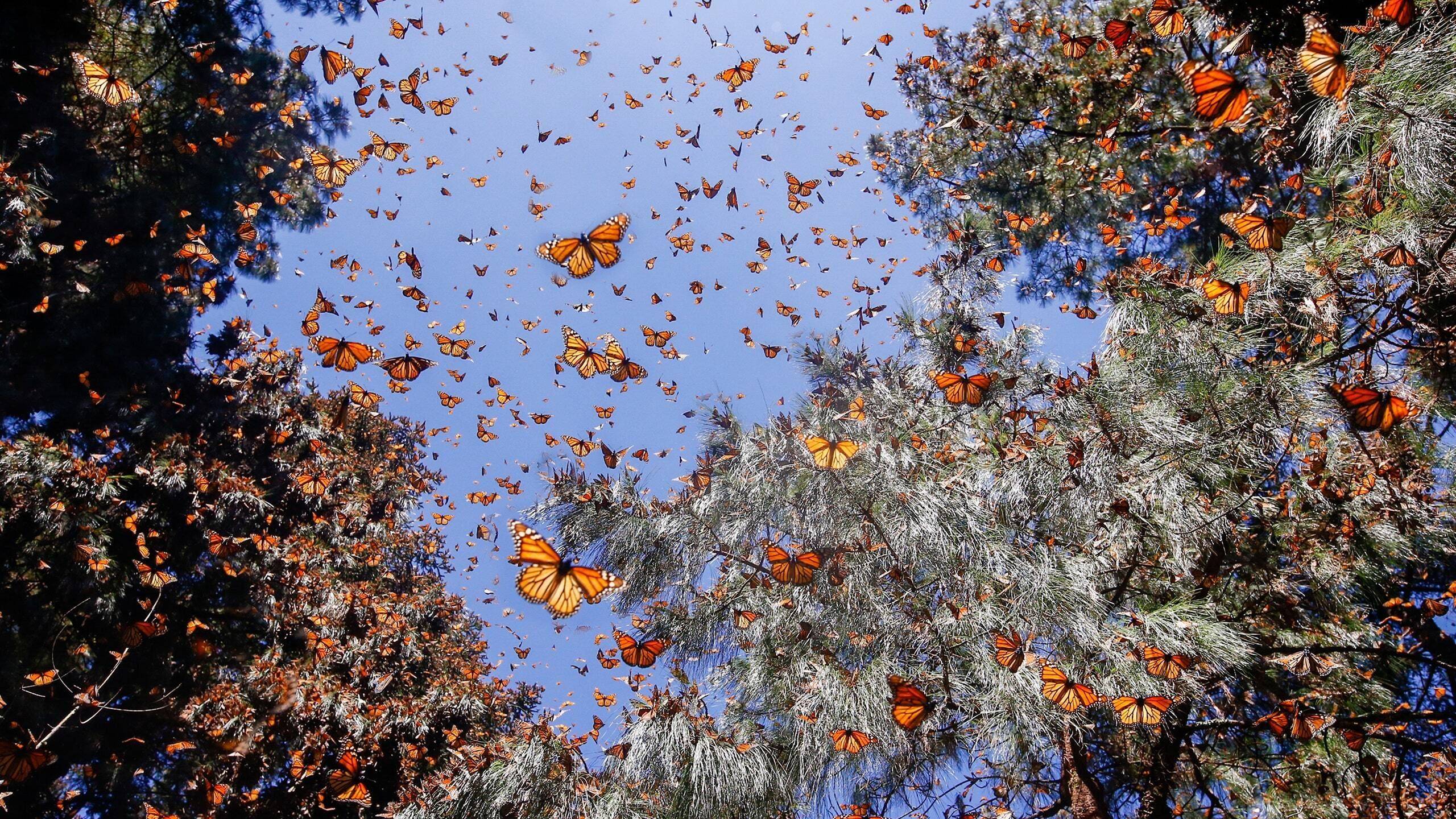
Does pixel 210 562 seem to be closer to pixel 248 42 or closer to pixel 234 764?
pixel 234 764

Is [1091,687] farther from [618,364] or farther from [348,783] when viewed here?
[348,783]

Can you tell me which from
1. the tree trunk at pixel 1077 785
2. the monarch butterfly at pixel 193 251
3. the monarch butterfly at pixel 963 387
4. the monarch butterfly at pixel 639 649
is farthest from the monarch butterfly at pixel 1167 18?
the monarch butterfly at pixel 193 251

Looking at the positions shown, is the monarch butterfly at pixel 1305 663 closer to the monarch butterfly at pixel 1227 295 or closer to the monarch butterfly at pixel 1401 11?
the monarch butterfly at pixel 1227 295

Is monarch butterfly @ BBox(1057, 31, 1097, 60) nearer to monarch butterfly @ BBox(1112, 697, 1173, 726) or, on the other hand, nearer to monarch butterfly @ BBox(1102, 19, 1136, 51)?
monarch butterfly @ BBox(1102, 19, 1136, 51)

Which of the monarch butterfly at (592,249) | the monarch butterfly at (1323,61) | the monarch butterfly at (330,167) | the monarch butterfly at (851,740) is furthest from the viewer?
the monarch butterfly at (330,167)

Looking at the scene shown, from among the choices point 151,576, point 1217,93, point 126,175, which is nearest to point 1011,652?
point 1217,93

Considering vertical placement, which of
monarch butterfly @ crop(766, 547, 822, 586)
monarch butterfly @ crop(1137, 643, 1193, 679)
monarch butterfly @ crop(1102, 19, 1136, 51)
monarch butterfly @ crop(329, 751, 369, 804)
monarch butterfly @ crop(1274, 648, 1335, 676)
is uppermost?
monarch butterfly @ crop(1102, 19, 1136, 51)

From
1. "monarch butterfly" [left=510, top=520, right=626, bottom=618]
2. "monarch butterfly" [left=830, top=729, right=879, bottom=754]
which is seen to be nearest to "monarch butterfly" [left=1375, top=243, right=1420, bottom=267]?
"monarch butterfly" [left=830, top=729, right=879, bottom=754]
